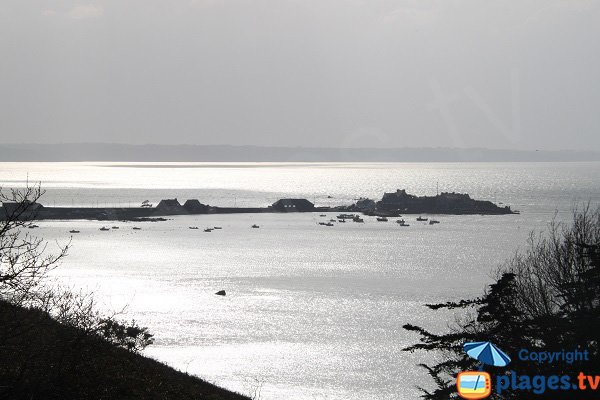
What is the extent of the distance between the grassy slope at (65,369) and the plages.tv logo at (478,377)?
548 centimetres

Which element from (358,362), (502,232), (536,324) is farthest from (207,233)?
(536,324)

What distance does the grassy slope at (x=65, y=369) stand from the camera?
10.5m

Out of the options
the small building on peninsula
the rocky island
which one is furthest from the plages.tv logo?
the small building on peninsula

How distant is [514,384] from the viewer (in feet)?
33.0

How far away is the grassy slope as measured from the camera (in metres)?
10.5

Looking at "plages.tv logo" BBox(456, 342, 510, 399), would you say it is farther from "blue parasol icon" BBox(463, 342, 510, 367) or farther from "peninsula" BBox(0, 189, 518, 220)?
"peninsula" BBox(0, 189, 518, 220)

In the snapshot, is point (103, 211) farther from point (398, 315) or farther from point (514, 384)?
point (514, 384)

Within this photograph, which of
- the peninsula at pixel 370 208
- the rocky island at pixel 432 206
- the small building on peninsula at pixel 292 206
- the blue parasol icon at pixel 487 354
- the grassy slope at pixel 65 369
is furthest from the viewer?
the small building on peninsula at pixel 292 206

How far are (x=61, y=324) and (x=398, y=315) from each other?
32.1 m

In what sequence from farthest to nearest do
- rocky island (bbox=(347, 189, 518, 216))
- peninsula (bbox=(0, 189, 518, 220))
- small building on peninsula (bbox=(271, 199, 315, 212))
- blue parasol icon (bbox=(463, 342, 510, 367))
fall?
small building on peninsula (bbox=(271, 199, 315, 212)) < rocky island (bbox=(347, 189, 518, 216)) < peninsula (bbox=(0, 189, 518, 220)) < blue parasol icon (bbox=(463, 342, 510, 367))

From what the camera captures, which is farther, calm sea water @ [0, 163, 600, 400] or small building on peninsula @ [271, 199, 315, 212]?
small building on peninsula @ [271, 199, 315, 212]

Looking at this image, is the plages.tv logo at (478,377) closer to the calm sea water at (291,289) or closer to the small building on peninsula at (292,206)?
the calm sea water at (291,289)

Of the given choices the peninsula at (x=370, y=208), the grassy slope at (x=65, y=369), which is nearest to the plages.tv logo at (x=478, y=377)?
the grassy slope at (x=65, y=369)

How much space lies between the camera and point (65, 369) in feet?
37.8
